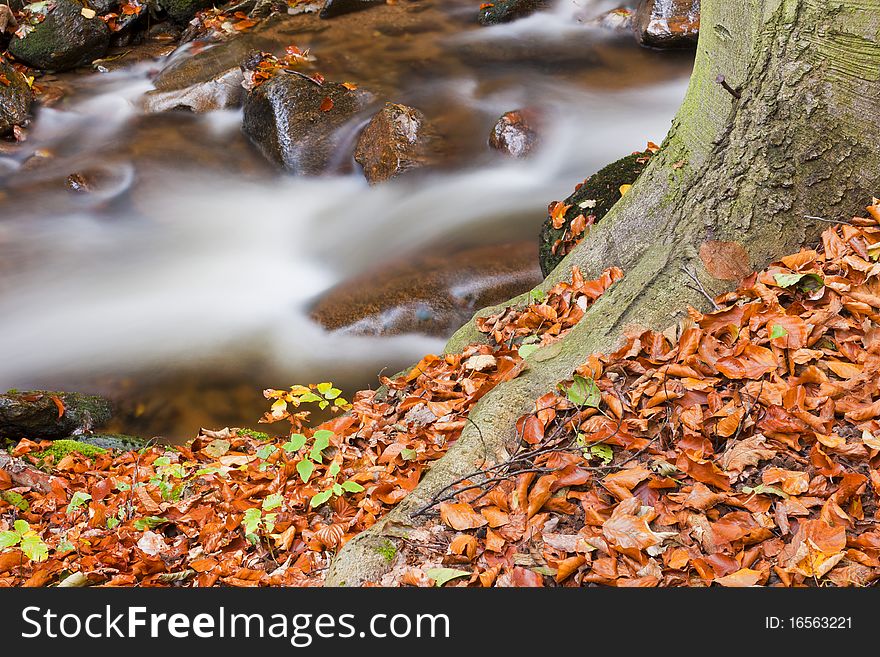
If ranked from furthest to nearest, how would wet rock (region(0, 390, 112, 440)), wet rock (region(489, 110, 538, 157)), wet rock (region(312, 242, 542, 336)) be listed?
wet rock (region(489, 110, 538, 157)), wet rock (region(312, 242, 542, 336)), wet rock (region(0, 390, 112, 440))

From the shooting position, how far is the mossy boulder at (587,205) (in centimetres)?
518

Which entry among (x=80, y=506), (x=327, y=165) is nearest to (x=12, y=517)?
(x=80, y=506)

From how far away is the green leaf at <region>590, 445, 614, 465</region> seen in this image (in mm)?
2775

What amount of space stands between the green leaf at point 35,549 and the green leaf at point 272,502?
41.9 inches

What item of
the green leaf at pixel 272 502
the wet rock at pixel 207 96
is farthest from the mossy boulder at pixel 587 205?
the wet rock at pixel 207 96

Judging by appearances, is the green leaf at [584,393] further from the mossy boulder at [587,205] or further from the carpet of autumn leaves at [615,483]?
the mossy boulder at [587,205]

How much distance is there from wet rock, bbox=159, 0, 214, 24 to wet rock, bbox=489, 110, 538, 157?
21.4 ft

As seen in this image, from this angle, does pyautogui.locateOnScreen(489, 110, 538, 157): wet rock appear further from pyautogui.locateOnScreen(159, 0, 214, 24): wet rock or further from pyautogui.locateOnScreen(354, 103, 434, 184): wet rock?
pyautogui.locateOnScreen(159, 0, 214, 24): wet rock

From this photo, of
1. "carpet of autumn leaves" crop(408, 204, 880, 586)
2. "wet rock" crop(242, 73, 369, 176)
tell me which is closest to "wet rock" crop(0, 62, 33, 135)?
"wet rock" crop(242, 73, 369, 176)

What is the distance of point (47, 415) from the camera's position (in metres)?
5.36

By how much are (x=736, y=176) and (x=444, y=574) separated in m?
2.20

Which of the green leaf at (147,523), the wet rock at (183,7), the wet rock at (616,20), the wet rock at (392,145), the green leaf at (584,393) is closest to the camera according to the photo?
the green leaf at (584,393)

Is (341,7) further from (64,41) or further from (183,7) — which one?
(64,41)

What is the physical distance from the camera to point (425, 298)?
248 inches
